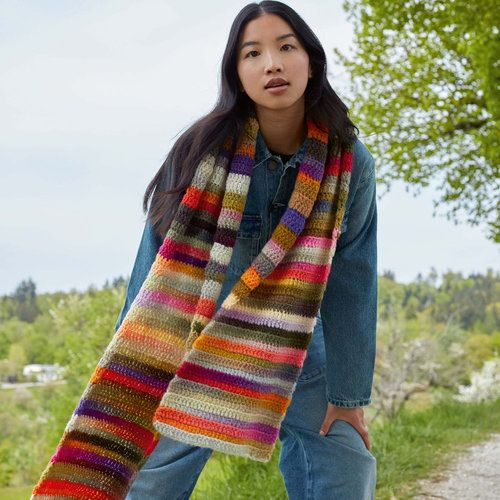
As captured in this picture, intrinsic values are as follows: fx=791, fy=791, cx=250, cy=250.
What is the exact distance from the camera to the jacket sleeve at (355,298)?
2.32m

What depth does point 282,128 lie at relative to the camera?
2281 mm

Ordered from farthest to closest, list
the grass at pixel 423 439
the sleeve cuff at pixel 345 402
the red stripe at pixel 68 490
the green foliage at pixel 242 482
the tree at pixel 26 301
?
1. the tree at pixel 26 301
2. the grass at pixel 423 439
3. the green foliage at pixel 242 482
4. the sleeve cuff at pixel 345 402
5. the red stripe at pixel 68 490

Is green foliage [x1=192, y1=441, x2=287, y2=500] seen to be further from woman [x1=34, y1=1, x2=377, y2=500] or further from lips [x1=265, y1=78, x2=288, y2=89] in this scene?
lips [x1=265, y1=78, x2=288, y2=89]

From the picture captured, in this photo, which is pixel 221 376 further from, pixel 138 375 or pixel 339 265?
pixel 339 265

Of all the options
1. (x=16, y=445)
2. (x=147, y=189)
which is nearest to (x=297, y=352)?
(x=147, y=189)

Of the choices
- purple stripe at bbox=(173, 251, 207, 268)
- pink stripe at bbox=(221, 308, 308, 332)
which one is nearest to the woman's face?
purple stripe at bbox=(173, 251, 207, 268)

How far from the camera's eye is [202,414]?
2100 mm

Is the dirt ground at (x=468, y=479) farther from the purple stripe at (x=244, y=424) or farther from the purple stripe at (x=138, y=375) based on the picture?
the purple stripe at (x=138, y=375)

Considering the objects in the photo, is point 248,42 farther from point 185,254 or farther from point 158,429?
point 158,429

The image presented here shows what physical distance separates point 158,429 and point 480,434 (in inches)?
209

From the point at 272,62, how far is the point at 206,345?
785 millimetres

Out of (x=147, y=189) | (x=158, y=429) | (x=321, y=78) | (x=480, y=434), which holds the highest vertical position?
(x=321, y=78)

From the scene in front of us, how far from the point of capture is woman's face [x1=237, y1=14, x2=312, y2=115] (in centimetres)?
217

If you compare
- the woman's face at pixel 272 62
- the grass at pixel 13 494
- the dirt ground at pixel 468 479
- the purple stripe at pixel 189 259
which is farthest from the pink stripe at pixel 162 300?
the grass at pixel 13 494
